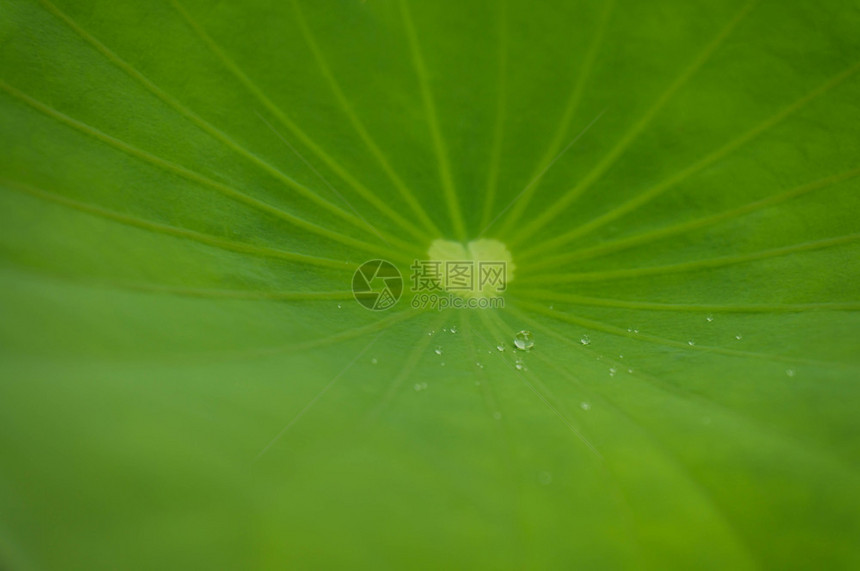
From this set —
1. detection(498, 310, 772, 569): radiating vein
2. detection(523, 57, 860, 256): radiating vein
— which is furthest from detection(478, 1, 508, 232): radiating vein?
detection(498, 310, 772, 569): radiating vein

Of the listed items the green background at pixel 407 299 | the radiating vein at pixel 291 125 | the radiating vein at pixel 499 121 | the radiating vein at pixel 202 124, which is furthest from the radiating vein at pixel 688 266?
the radiating vein at pixel 202 124

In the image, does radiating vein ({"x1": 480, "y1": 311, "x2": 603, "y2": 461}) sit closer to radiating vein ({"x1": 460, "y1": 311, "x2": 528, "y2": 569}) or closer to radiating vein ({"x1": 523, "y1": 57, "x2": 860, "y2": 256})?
radiating vein ({"x1": 460, "y1": 311, "x2": 528, "y2": 569})

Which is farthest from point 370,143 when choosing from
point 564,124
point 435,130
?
point 564,124

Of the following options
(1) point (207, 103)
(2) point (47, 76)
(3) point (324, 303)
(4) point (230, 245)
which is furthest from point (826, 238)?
(2) point (47, 76)

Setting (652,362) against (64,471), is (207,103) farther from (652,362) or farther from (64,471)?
(652,362)

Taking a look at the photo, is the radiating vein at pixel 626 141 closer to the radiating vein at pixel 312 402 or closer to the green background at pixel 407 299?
the green background at pixel 407 299

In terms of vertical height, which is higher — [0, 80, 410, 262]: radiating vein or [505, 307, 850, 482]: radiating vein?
[0, 80, 410, 262]: radiating vein
